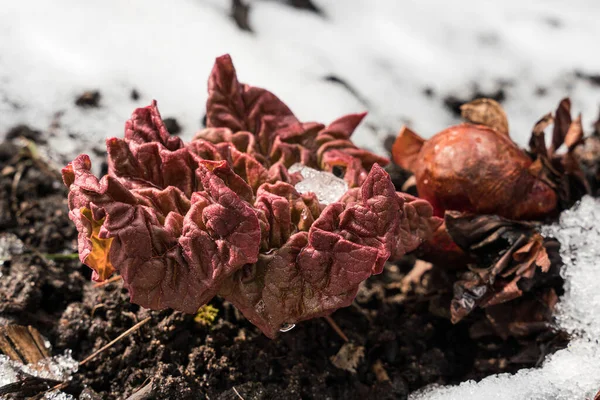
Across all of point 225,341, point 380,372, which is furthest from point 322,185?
point 380,372

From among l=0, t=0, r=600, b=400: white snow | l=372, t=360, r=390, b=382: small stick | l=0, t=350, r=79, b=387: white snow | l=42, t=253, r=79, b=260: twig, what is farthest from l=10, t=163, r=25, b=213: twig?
l=372, t=360, r=390, b=382: small stick

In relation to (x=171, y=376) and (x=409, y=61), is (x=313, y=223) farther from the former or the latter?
(x=409, y=61)

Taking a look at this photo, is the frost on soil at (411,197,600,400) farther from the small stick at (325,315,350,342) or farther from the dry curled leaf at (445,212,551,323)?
the small stick at (325,315,350,342)

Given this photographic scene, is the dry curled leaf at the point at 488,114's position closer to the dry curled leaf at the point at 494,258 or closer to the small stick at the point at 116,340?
the dry curled leaf at the point at 494,258

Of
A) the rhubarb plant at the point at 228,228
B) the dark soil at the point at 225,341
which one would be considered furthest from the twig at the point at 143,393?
the rhubarb plant at the point at 228,228

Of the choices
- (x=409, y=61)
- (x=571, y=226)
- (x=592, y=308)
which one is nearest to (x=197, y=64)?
(x=409, y=61)

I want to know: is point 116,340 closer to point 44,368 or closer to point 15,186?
point 44,368
